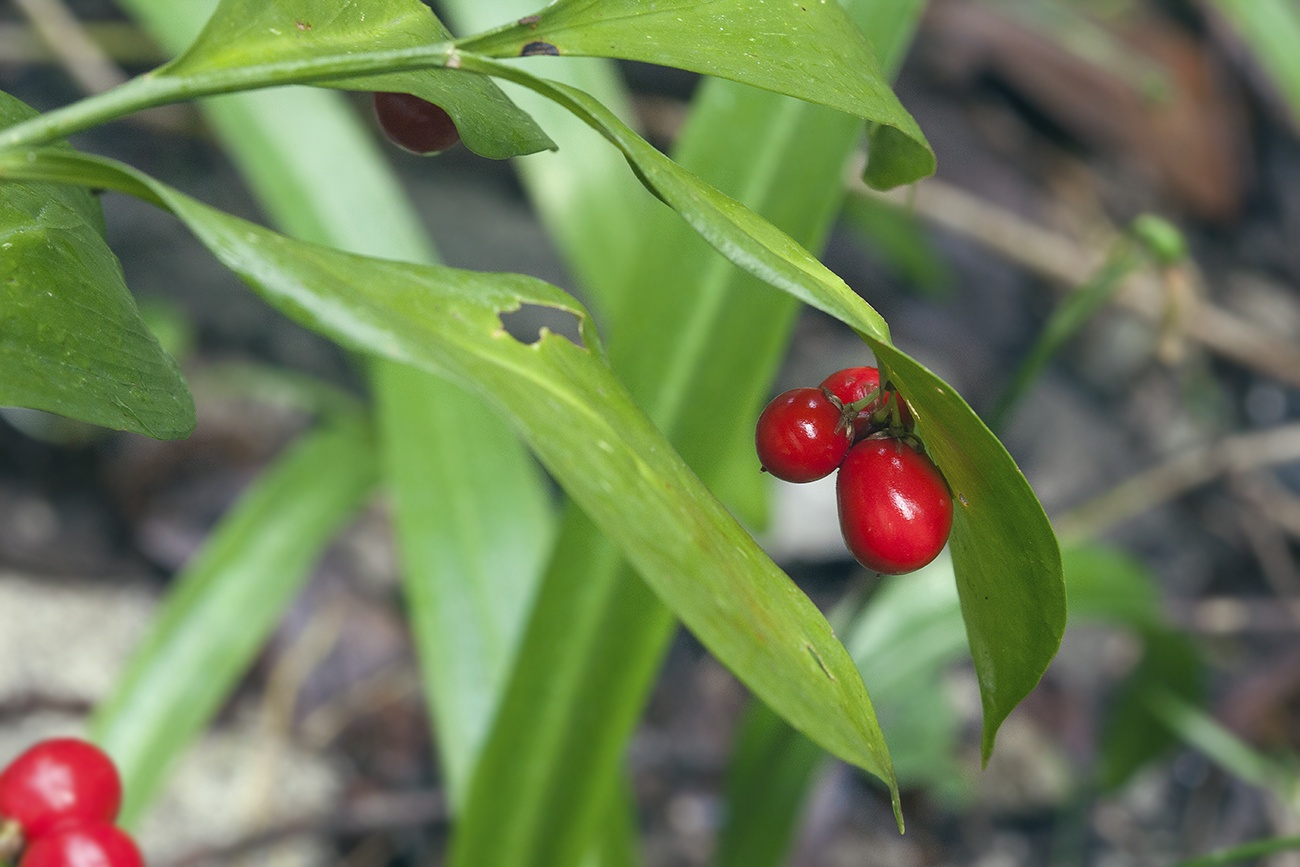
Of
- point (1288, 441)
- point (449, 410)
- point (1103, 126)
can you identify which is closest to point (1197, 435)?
point (1288, 441)

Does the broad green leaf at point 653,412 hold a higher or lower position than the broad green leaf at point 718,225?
lower

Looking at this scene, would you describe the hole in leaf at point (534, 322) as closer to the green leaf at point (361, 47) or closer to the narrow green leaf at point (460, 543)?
the narrow green leaf at point (460, 543)

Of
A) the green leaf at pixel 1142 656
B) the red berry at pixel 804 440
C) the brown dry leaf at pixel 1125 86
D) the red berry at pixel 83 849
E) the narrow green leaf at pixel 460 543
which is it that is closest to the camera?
the red berry at pixel 804 440

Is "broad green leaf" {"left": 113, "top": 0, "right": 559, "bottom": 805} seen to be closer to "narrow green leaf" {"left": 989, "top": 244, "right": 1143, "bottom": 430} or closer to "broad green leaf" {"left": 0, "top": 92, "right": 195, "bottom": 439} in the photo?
"narrow green leaf" {"left": 989, "top": 244, "right": 1143, "bottom": 430}

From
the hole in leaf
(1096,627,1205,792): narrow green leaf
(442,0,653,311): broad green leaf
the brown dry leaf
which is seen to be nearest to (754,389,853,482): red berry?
(442,0,653,311): broad green leaf

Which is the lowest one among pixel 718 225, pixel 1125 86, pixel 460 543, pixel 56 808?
pixel 460 543

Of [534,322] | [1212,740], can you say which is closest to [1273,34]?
[1212,740]

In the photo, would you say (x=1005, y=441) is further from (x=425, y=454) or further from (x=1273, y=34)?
(x=425, y=454)

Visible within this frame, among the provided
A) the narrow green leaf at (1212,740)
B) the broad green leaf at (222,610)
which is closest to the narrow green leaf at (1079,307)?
the broad green leaf at (222,610)
